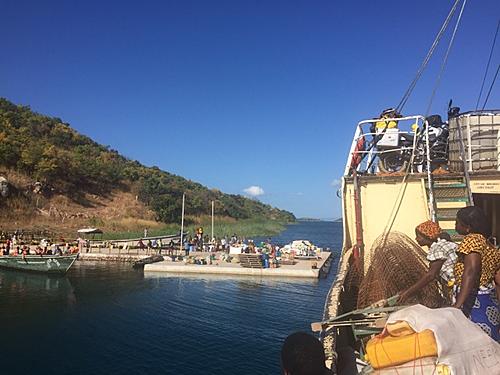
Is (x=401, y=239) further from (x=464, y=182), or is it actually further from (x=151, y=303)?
(x=151, y=303)

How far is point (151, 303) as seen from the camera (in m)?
20.1

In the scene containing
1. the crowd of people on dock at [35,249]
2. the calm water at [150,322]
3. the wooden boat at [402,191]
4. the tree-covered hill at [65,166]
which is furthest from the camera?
the tree-covered hill at [65,166]

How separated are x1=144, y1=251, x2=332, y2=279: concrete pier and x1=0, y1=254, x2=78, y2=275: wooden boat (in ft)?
17.3

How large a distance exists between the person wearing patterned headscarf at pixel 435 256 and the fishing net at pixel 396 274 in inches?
28.0

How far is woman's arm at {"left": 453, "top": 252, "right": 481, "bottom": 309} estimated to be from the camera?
3.16 metres

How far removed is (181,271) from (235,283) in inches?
191

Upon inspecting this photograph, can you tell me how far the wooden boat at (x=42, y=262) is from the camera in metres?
27.3

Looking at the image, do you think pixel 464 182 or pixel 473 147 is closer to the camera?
pixel 464 182

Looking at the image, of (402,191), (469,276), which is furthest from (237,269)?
(469,276)

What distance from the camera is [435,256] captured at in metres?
4.06


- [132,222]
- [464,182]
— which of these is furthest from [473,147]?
[132,222]

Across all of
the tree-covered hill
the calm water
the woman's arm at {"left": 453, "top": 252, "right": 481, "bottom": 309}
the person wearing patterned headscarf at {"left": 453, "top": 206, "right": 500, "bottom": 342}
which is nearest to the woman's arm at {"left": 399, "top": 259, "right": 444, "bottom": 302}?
the person wearing patterned headscarf at {"left": 453, "top": 206, "right": 500, "bottom": 342}

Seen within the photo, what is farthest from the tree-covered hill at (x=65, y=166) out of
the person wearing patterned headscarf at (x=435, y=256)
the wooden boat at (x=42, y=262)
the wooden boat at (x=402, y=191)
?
the person wearing patterned headscarf at (x=435, y=256)

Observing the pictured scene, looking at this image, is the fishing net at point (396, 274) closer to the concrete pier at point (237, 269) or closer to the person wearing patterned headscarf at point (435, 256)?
the person wearing patterned headscarf at point (435, 256)
